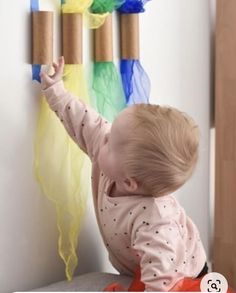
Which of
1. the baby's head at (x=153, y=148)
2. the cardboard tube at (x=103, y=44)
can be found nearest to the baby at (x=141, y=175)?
the baby's head at (x=153, y=148)

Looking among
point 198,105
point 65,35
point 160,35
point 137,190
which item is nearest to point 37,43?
point 65,35

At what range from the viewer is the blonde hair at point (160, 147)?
1278mm

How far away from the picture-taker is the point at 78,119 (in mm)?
1410

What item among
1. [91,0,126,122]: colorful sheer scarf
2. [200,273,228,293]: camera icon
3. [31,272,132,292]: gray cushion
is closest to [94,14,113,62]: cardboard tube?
[91,0,126,122]: colorful sheer scarf

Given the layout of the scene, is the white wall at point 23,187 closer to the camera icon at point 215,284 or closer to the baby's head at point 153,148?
the baby's head at point 153,148

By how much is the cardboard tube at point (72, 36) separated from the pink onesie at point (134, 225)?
0.28ft

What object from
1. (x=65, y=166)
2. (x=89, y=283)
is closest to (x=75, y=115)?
(x=65, y=166)

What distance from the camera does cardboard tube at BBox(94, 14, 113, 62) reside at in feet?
4.96

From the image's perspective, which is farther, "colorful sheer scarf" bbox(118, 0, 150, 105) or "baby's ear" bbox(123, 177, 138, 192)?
"colorful sheer scarf" bbox(118, 0, 150, 105)

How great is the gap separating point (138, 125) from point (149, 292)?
A: 1.02ft

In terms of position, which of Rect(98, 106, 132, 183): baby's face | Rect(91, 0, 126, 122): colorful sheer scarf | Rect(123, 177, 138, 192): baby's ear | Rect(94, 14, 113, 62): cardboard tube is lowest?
Rect(123, 177, 138, 192): baby's ear

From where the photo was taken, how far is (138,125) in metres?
1.28

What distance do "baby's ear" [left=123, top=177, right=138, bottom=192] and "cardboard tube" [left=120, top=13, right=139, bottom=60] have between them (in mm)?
380

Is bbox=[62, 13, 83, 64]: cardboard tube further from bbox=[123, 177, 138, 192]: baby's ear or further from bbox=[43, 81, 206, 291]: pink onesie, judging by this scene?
bbox=[123, 177, 138, 192]: baby's ear
